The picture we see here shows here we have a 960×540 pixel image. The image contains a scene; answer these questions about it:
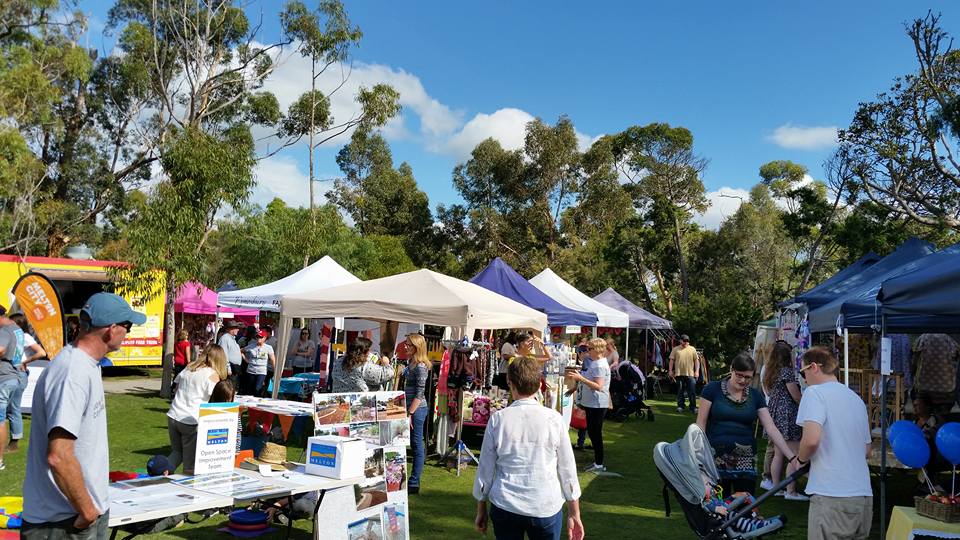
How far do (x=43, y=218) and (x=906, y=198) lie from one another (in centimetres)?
2942

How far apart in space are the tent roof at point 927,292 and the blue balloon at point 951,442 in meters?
0.73

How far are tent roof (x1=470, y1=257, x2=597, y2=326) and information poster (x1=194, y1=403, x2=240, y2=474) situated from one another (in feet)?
29.5

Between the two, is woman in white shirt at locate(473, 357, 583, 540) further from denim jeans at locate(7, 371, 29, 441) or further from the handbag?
the handbag

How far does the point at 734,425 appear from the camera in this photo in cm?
476

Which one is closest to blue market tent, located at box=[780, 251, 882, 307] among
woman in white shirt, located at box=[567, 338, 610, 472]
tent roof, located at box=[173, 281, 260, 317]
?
woman in white shirt, located at box=[567, 338, 610, 472]

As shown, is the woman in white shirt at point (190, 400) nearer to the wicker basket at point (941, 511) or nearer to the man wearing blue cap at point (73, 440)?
the man wearing blue cap at point (73, 440)

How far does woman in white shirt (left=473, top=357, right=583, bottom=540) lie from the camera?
332 centimetres

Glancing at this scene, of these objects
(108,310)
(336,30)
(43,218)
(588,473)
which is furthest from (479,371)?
(43,218)

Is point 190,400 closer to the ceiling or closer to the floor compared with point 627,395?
closer to the ceiling

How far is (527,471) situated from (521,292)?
408 inches

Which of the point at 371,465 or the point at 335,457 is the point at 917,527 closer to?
the point at 371,465

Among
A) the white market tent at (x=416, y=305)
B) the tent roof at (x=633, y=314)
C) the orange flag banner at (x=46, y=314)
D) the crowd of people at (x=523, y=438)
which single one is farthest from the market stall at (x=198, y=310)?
the crowd of people at (x=523, y=438)

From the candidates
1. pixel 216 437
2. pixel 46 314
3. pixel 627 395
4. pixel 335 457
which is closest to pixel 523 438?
pixel 335 457

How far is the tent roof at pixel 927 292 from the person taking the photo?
4.61 meters
